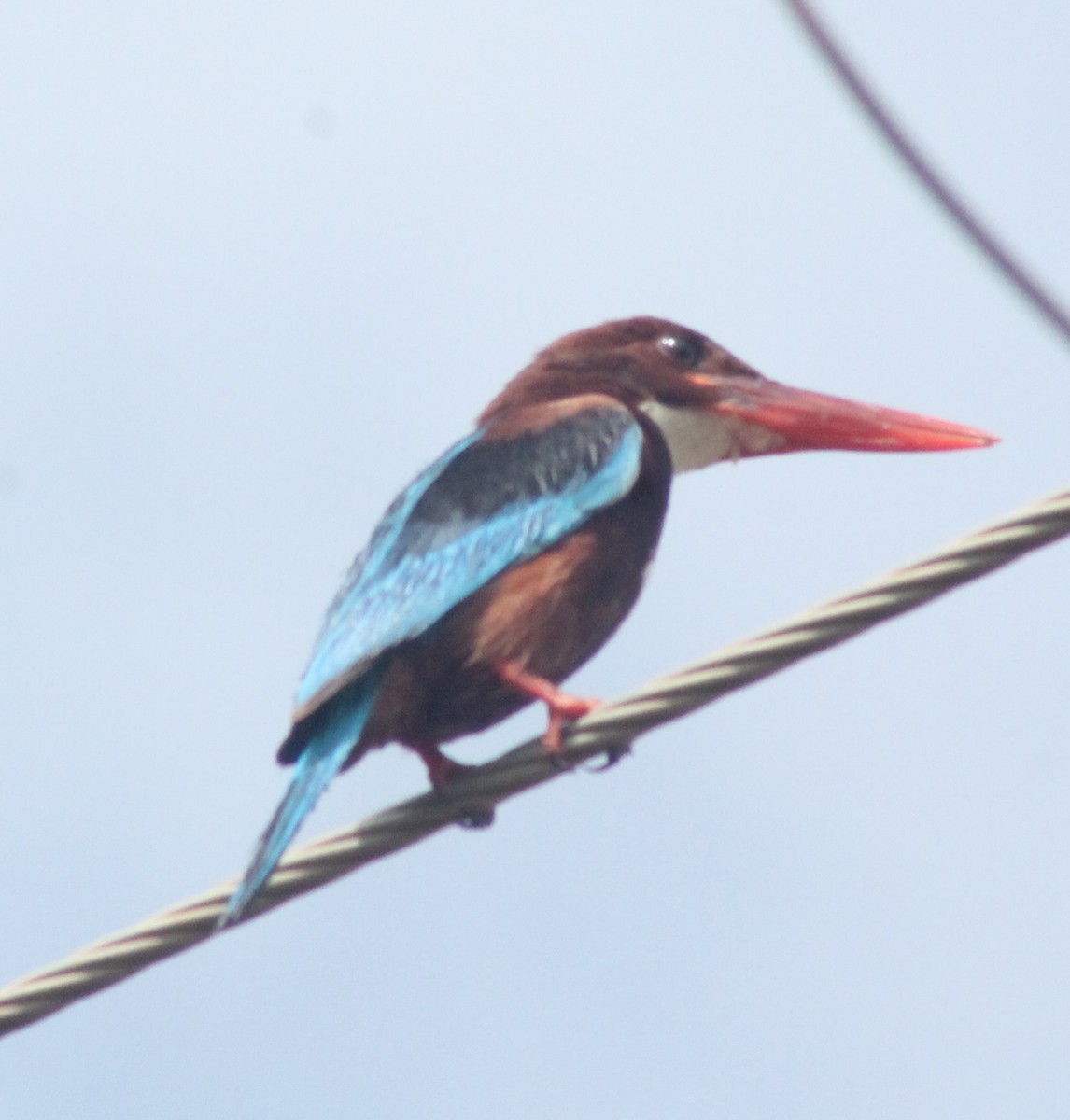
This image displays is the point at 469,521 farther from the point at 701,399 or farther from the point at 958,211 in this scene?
the point at 958,211

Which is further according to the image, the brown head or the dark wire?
the brown head

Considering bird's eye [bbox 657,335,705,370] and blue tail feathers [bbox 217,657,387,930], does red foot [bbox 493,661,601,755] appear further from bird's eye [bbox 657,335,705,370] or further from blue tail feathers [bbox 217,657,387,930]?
bird's eye [bbox 657,335,705,370]

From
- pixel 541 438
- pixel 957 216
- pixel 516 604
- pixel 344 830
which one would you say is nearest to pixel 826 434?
pixel 541 438

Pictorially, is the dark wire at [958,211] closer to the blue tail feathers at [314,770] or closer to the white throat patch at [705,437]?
the blue tail feathers at [314,770]

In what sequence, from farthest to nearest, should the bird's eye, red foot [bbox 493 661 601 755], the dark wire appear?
the bird's eye < red foot [bbox 493 661 601 755] < the dark wire

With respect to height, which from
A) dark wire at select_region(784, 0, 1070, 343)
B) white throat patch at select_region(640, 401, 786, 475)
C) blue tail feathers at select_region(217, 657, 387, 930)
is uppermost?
dark wire at select_region(784, 0, 1070, 343)

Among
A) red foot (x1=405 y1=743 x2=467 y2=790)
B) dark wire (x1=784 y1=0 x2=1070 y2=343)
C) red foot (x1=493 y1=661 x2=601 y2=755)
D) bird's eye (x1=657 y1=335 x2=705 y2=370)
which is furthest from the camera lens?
bird's eye (x1=657 y1=335 x2=705 y2=370)

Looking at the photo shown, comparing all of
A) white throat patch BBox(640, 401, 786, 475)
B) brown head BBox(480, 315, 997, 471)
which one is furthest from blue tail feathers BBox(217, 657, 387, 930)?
white throat patch BBox(640, 401, 786, 475)
